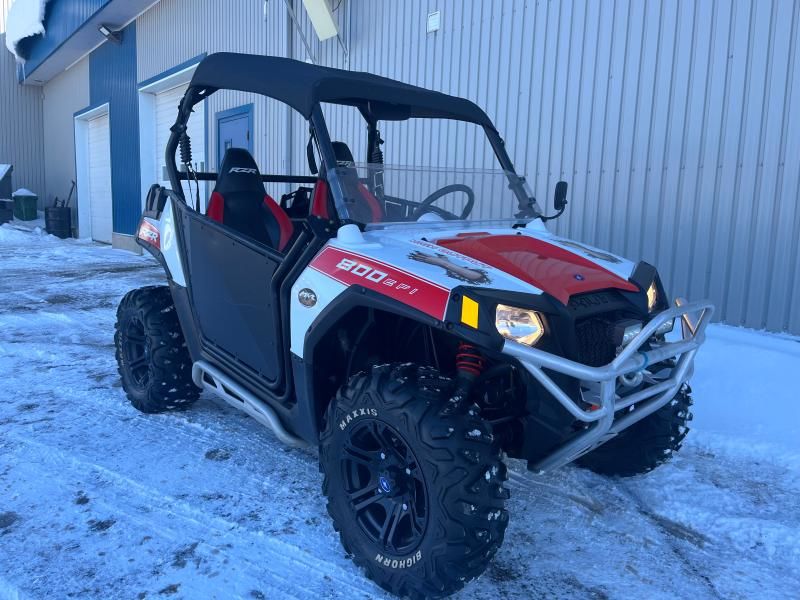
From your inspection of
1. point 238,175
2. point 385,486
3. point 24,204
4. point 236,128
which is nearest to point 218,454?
point 385,486

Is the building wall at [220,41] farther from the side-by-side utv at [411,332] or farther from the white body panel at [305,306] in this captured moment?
the white body panel at [305,306]

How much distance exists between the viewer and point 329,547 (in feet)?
7.54

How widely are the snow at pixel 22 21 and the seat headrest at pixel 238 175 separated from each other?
17.4 m

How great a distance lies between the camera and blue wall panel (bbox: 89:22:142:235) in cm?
1398

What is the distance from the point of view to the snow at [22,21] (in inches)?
674

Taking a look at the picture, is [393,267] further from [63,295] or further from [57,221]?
[57,221]

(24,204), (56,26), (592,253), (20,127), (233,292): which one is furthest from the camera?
(20,127)

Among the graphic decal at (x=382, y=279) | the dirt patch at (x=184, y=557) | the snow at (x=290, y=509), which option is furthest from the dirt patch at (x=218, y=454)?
the graphic decal at (x=382, y=279)

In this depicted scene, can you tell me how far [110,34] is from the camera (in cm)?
1432

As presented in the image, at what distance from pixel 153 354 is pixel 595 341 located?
2327 mm

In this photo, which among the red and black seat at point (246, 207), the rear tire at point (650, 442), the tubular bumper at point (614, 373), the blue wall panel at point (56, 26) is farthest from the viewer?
the blue wall panel at point (56, 26)

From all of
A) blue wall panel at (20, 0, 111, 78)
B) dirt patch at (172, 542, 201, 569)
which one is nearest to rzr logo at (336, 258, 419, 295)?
dirt patch at (172, 542, 201, 569)

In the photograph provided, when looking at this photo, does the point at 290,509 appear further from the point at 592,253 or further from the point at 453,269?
the point at 592,253

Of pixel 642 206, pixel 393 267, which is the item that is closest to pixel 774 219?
pixel 642 206
